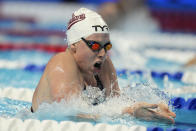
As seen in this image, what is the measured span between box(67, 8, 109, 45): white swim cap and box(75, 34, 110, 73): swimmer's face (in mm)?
44

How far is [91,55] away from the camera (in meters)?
3.05

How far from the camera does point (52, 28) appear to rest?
11.1 metres

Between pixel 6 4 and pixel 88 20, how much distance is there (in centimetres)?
1026

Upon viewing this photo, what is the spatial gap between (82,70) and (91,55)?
0.56 feet

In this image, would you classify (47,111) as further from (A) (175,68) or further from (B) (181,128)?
(A) (175,68)

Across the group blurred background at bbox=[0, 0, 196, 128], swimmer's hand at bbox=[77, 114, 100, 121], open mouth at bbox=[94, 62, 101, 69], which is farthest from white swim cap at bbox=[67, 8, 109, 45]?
blurred background at bbox=[0, 0, 196, 128]

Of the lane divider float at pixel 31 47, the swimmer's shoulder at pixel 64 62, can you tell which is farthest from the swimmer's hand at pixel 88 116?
the lane divider float at pixel 31 47

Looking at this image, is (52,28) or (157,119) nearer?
(157,119)

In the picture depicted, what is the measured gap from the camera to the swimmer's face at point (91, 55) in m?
3.05

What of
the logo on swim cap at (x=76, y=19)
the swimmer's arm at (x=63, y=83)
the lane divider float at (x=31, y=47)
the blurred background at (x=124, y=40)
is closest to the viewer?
the swimmer's arm at (x=63, y=83)

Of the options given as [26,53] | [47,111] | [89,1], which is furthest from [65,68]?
[89,1]

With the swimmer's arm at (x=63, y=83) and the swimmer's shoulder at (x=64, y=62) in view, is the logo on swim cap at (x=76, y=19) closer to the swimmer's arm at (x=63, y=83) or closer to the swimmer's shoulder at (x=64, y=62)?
the swimmer's shoulder at (x=64, y=62)

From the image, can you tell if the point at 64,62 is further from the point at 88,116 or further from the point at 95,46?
the point at 88,116

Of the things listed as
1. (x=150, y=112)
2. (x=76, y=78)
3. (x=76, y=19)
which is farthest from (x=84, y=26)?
(x=150, y=112)
